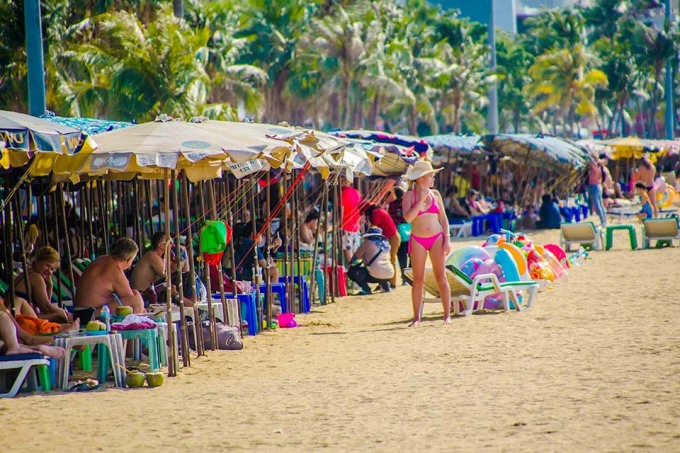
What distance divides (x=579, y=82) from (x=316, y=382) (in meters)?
57.7

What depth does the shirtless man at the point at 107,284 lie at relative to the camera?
A: 30.1 ft

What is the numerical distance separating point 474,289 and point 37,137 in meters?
5.39

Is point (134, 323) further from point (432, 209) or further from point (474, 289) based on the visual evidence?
point (474, 289)

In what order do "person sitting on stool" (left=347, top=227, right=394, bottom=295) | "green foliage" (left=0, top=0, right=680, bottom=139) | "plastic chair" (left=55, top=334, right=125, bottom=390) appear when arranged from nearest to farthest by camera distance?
"plastic chair" (left=55, top=334, right=125, bottom=390)
"person sitting on stool" (left=347, top=227, right=394, bottom=295)
"green foliage" (left=0, top=0, right=680, bottom=139)

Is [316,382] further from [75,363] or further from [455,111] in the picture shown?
[455,111]

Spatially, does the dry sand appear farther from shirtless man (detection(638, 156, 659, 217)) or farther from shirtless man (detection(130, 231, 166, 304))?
shirtless man (detection(638, 156, 659, 217))

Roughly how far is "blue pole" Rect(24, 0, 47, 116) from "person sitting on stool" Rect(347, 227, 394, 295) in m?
4.50

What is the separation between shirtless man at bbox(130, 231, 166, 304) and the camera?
32.9 ft

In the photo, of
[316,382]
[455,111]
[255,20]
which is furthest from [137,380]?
[455,111]

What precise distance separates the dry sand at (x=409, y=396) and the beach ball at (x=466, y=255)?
111 cm

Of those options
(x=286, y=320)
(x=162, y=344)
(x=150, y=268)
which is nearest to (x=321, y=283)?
(x=286, y=320)

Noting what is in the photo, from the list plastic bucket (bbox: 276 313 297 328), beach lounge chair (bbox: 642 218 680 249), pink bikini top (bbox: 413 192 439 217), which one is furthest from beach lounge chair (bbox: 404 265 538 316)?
beach lounge chair (bbox: 642 218 680 249)

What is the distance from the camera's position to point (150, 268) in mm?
10062

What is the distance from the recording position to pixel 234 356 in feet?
30.9
